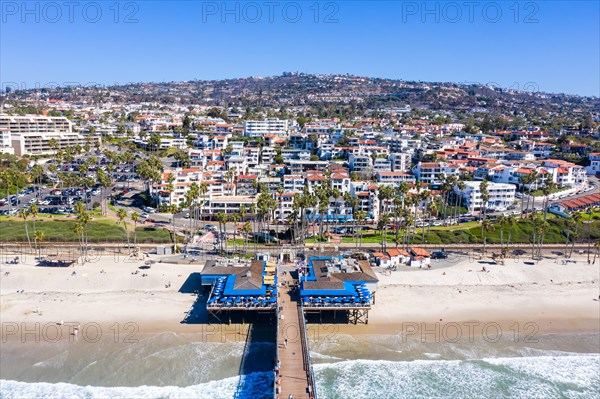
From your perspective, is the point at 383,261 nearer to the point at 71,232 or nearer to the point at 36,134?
the point at 71,232

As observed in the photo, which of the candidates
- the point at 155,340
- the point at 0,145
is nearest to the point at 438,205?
the point at 155,340

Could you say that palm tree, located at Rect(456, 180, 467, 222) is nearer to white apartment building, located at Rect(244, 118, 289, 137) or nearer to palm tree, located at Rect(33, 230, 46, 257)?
palm tree, located at Rect(33, 230, 46, 257)

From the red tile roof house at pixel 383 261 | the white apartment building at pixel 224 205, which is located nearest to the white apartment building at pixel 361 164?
the white apartment building at pixel 224 205

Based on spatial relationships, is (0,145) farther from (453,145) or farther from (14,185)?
(453,145)

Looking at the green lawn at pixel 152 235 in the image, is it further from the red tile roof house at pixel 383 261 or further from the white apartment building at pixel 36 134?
the white apartment building at pixel 36 134

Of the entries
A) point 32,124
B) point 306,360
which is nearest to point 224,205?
point 306,360

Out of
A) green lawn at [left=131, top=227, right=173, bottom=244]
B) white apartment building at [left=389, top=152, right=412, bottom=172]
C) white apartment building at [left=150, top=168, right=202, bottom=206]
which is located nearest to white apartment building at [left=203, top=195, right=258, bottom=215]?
white apartment building at [left=150, top=168, right=202, bottom=206]
